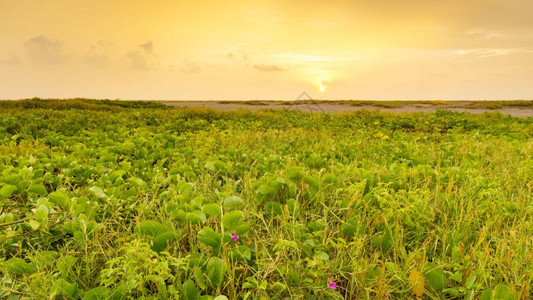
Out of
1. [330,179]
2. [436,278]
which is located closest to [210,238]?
[436,278]

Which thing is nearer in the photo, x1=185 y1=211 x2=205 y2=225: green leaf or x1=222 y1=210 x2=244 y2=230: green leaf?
x1=222 y1=210 x2=244 y2=230: green leaf

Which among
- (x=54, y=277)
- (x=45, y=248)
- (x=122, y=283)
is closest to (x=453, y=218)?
(x=122, y=283)

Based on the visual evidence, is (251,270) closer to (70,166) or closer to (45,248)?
(45,248)

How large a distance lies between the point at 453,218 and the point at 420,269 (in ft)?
4.02

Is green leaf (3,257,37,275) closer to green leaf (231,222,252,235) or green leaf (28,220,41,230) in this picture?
green leaf (28,220,41,230)

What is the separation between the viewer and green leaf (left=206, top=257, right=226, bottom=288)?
1.78 m

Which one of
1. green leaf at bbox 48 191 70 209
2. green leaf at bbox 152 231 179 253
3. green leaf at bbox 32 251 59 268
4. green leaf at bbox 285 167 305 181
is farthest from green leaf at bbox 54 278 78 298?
green leaf at bbox 285 167 305 181

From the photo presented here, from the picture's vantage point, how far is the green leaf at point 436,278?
1.87 metres

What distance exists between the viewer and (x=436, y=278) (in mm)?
1884

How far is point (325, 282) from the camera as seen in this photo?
6.22ft

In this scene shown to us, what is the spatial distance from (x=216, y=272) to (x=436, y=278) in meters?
1.24

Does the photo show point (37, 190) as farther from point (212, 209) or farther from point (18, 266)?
point (212, 209)

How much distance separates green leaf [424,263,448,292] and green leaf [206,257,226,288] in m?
1.16

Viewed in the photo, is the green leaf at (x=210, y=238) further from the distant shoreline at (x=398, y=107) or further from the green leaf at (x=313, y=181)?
the distant shoreline at (x=398, y=107)
